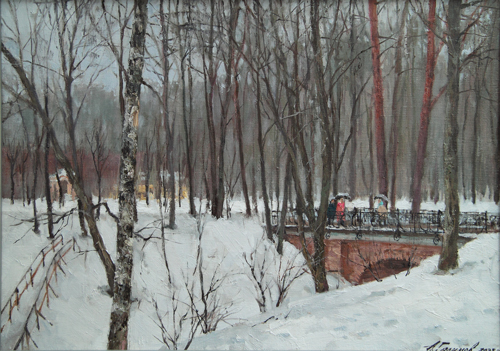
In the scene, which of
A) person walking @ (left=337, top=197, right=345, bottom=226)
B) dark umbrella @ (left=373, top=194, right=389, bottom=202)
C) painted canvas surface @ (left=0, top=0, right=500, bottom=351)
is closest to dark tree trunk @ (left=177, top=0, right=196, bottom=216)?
painted canvas surface @ (left=0, top=0, right=500, bottom=351)

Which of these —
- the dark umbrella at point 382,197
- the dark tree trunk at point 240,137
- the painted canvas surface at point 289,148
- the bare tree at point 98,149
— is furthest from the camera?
the dark tree trunk at point 240,137

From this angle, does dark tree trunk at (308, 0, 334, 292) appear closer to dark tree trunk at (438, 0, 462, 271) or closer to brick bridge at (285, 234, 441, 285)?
brick bridge at (285, 234, 441, 285)

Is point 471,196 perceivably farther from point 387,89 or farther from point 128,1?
point 128,1

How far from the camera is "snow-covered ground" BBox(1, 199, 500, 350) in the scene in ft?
11.8

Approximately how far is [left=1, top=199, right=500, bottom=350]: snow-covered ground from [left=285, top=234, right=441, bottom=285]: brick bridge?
1.07 metres

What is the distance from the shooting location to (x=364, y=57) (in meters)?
5.66

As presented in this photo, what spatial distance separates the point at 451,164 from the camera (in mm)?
4969

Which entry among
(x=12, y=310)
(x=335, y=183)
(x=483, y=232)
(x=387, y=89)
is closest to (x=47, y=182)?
(x=12, y=310)

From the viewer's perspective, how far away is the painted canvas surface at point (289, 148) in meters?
3.93

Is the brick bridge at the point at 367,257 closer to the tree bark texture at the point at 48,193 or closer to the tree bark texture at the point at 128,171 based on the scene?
the tree bark texture at the point at 128,171

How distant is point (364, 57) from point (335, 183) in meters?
2.37

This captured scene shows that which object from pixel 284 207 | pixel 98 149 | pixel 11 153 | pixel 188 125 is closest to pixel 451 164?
pixel 284 207

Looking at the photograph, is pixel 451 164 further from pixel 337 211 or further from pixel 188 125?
pixel 188 125
